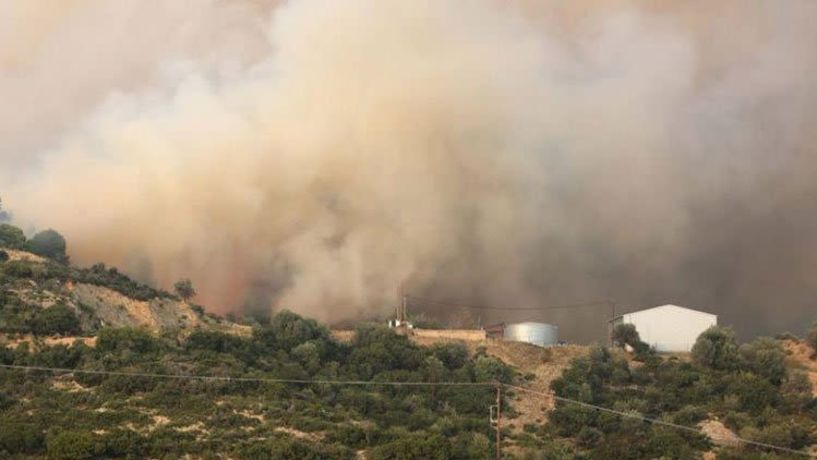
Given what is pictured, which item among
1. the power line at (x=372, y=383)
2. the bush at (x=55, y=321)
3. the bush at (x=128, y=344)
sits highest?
the bush at (x=55, y=321)

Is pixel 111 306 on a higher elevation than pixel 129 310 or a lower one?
higher

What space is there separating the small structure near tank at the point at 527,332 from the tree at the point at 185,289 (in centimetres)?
1566

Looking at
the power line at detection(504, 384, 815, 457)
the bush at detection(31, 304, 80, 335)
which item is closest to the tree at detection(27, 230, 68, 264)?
the bush at detection(31, 304, 80, 335)

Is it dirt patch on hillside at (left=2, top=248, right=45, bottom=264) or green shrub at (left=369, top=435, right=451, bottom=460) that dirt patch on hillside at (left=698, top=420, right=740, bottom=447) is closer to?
green shrub at (left=369, top=435, right=451, bottom=460)

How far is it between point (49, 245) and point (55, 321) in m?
13.8

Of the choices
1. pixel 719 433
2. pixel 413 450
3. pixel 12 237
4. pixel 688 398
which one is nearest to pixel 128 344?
pixel 413 450

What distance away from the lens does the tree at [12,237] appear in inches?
2298

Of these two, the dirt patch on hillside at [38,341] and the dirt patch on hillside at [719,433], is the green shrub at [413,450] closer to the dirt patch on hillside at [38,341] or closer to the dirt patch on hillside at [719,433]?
the dirt patch on hillside at [719,433]

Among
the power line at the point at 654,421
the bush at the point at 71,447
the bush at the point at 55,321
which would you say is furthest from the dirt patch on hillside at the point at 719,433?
the bush at the point at 55,321

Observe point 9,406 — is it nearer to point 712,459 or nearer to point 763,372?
point 712,459

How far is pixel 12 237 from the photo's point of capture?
195 ft

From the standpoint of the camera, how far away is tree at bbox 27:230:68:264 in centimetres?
6026

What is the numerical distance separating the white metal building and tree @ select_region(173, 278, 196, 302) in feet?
72.3

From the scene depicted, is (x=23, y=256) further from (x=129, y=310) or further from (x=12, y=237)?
(x=129, y=310)
